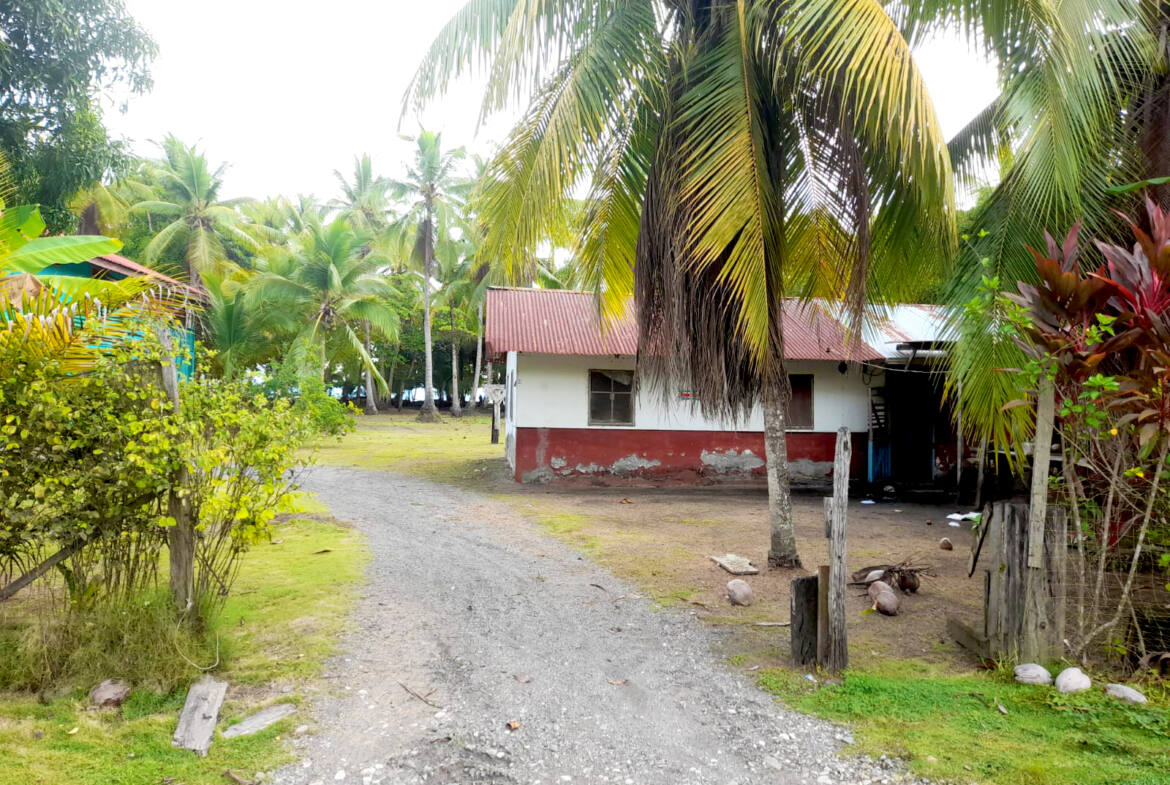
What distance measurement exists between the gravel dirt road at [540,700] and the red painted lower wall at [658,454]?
6.56 meters

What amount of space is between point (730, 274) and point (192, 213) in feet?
95.2

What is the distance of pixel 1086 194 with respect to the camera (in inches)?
208

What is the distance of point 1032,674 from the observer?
12.9ft

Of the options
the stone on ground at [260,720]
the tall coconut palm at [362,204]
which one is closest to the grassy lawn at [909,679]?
the stone on ground at [260,720]

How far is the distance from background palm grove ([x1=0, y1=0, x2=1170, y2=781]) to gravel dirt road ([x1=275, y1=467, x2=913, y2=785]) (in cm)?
117

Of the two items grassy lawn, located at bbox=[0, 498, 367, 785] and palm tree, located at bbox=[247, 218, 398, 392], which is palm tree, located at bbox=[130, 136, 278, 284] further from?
grassy lawn, located at bbox=[0, 498, 367, 785]

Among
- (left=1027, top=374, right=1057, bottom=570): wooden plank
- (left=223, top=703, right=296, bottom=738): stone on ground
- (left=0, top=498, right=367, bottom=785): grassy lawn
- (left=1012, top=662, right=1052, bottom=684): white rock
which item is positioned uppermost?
(left=1027, top=374, right=1057, bottom=570): wooden plank

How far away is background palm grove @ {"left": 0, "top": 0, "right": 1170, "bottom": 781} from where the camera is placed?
3.83 m

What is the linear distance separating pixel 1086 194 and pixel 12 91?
55.6 ft

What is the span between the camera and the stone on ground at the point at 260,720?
346 cm

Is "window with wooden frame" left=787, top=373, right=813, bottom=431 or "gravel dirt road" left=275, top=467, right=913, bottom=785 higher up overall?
"window with wooden frame" left=787, top=373, right=813, bottom=431

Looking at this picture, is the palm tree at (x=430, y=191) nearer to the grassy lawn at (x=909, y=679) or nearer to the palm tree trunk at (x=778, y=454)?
the grassy lawn at (x=909, y=679)

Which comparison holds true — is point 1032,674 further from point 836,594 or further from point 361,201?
point 361,201

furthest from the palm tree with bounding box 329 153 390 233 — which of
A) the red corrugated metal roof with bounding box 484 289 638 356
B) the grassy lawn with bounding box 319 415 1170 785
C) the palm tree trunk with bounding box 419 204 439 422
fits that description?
the grassy lawn with bounding box 319 415 1170 785
